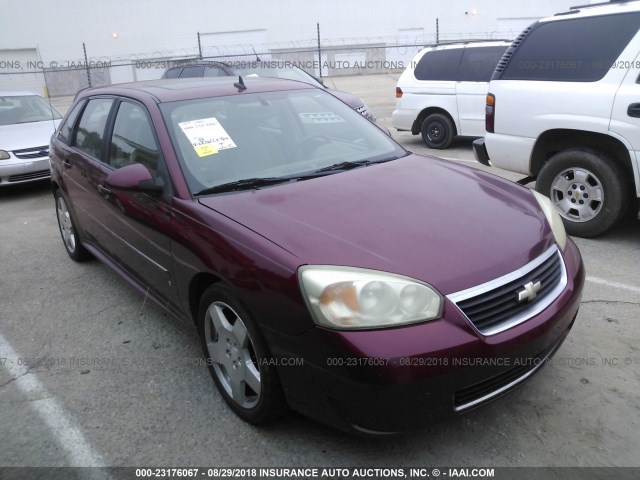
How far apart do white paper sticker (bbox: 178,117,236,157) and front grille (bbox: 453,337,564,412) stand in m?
1.88

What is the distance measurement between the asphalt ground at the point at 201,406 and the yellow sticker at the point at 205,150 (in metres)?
1.25

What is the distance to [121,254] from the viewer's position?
12.4ft

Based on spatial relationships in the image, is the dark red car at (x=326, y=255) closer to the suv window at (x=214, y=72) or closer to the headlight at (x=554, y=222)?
the headlight at (x=554, y=222)

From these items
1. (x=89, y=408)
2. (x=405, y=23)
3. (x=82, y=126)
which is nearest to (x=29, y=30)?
(x=405, y=23)

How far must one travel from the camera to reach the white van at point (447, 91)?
875cm

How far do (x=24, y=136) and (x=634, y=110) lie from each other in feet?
26.1

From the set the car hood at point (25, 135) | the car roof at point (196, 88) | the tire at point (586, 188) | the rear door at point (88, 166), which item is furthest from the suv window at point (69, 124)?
the tire at point (586, 188)

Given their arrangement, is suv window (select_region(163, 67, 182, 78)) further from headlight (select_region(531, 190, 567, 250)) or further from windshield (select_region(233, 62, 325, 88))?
headlight (select_region(531, 190, 567, 250))

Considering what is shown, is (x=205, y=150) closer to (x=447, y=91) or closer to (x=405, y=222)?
(x=405, y=222)

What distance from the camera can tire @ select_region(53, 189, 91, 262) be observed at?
16.1ft

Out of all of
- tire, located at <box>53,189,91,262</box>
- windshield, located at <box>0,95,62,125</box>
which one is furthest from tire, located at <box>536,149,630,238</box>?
windshield, located at <box>0,95,62,125</box>

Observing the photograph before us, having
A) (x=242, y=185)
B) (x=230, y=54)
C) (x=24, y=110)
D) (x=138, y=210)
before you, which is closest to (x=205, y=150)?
(x=242, y=185)

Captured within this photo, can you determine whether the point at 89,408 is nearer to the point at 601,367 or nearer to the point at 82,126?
the point at 82,126

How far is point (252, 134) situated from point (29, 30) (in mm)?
38712
